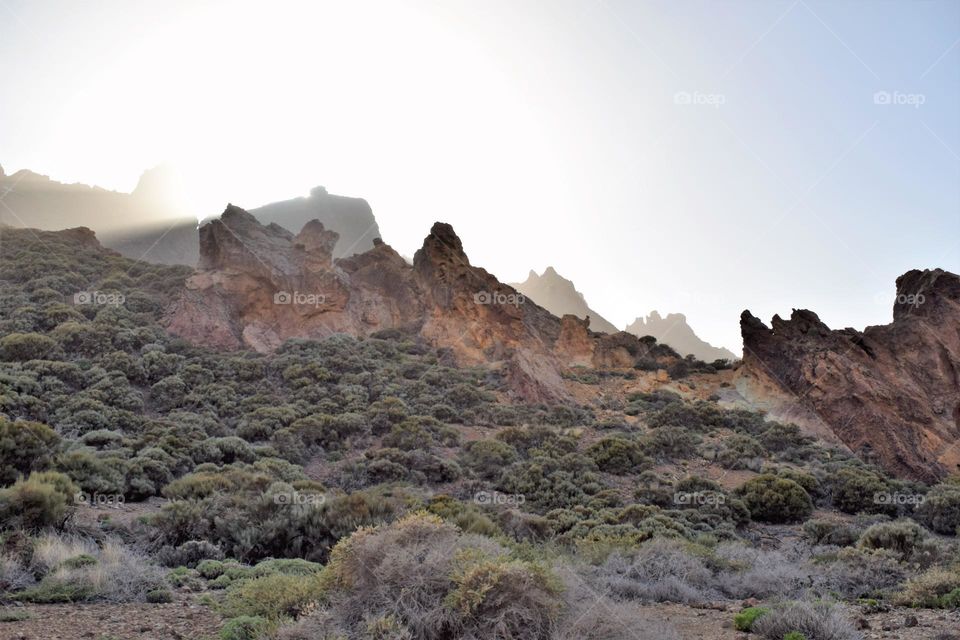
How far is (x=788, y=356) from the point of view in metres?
29.1

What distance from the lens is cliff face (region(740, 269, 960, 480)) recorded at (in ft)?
76.9

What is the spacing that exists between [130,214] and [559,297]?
58481 mm

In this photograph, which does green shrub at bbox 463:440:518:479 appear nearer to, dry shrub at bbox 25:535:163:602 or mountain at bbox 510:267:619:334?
dry shrub at bbox 25:535:163:602

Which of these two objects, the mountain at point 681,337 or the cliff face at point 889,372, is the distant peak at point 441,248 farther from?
the mountain at point 681,337

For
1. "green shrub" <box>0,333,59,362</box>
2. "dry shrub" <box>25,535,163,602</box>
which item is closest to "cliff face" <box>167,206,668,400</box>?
"green shrub" <box>0,333,59,362</box>

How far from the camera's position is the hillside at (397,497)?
536 cm

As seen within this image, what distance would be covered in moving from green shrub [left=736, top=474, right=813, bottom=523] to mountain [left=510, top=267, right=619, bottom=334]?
2775 inches

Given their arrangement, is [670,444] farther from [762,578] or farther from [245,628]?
[245,628]

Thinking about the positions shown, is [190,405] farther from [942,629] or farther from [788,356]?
[788,356]

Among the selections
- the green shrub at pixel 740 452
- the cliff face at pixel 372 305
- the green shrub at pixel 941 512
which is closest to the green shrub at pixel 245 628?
the green shrub at pixel 941 512

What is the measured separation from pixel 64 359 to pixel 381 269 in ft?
65.7

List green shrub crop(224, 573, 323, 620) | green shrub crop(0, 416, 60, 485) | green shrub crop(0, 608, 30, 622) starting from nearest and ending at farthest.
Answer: green shrub crop(0, 608, 30, 622) < green shrub crop(224, 573, 323, 620) < green shrub crop(0, 416, 60, 485)

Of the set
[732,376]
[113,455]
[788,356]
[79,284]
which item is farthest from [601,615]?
[79,284]

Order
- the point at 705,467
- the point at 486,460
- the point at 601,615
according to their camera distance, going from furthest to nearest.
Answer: the point at 705,467, the point at 486,460, the point at 601,615
